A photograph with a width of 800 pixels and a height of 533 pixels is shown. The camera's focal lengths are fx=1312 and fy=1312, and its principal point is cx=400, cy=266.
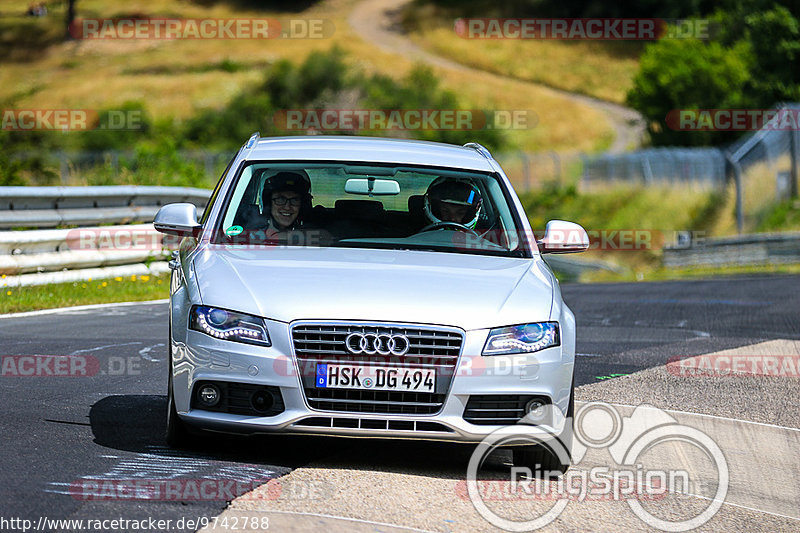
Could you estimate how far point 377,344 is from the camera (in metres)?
6.01

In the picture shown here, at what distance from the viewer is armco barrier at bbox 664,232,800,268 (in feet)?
97.8

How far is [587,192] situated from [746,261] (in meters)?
18.0

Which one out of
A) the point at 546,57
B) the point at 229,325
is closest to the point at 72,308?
the point at 229,325

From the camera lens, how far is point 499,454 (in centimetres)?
699

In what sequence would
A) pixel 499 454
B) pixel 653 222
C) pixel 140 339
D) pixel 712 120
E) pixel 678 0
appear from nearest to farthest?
pixel 499 454
pixel 140 339
pixel 653 222
pixel 712 120
pixel 678 0

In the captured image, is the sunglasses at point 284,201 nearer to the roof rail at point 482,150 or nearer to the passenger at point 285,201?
the passenger at point 285,201

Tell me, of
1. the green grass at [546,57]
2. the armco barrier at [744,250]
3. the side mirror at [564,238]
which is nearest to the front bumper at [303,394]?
the side mirror at [564,238]

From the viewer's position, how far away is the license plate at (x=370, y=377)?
19.8 ft

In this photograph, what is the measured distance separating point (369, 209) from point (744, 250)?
962 inches

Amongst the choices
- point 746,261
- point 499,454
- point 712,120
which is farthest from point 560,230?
point 712,120

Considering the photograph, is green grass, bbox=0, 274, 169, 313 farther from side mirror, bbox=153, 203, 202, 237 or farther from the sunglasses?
the sunglasses

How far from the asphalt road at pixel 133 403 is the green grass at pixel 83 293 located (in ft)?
1.92

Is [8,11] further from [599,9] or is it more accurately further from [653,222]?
[653,222]

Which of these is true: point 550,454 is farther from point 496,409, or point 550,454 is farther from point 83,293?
point 83,293
